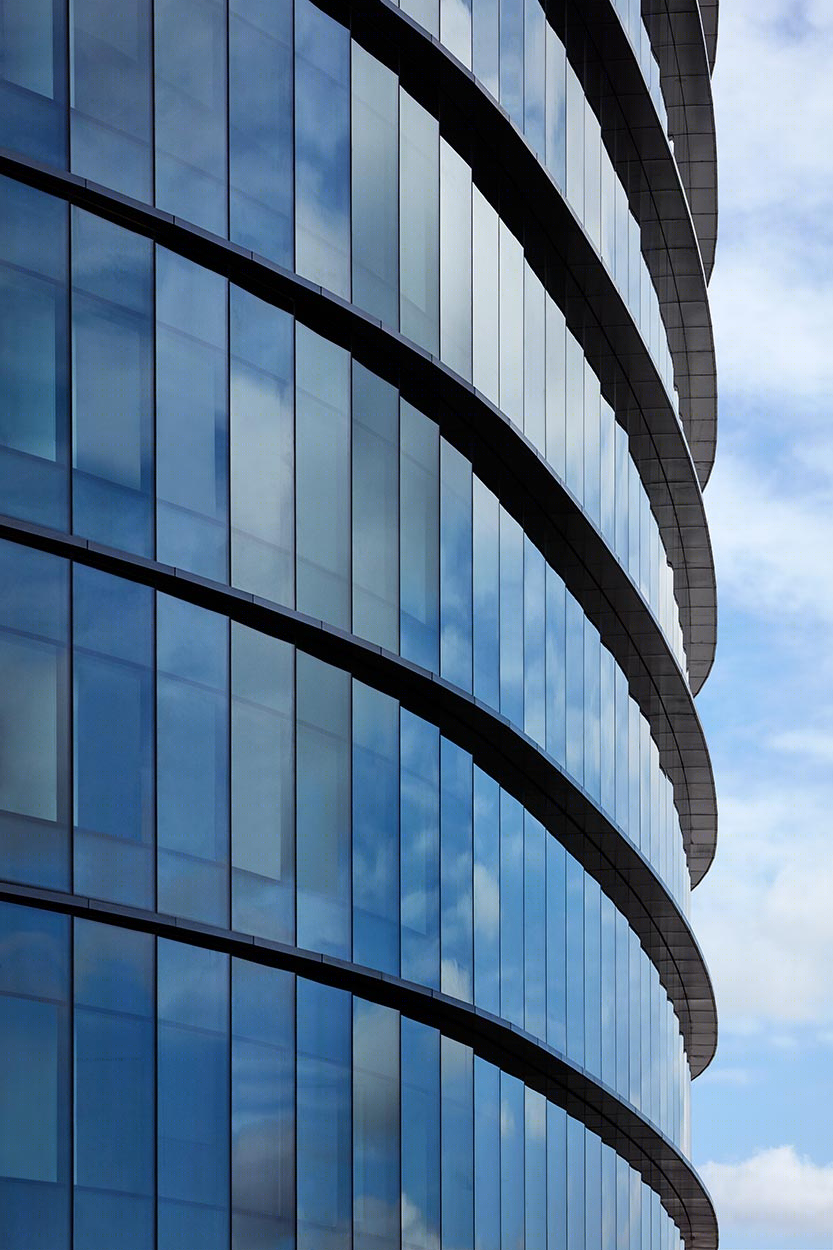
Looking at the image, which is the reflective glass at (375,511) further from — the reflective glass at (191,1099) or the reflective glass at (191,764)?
the reflective glass at (191,1099)

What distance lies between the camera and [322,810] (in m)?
23.9

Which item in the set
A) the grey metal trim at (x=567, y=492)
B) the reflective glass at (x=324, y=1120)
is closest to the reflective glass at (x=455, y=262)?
the grey metal trim at (x=567, y=492)

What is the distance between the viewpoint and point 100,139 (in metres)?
21.9

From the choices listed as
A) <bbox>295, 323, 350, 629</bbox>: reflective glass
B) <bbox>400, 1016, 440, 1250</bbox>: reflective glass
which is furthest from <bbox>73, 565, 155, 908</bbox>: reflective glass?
<bbox>400, 1016, 440, 1250</bbox>: reflective glass

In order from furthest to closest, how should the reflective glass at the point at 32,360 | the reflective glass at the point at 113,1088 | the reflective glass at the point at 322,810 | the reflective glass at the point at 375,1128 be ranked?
1. the reflective glass at the point at 375,1128
2. the reflective glass at the point at 322,810
3. the reflective glass at the point at 32,360
4. the reflective glass at the point at 113,1088

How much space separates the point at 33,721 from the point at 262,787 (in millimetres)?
3620

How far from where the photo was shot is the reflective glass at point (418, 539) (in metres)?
26.2

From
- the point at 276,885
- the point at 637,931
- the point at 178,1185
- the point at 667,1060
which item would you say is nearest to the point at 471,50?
the point at 276,885

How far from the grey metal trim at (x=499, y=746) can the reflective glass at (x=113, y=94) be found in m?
4.27

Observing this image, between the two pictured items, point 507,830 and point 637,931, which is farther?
point 637,931

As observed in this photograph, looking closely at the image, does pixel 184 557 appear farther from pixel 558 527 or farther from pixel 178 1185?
pixel 558 527

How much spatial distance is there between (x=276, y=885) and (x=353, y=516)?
4.94 m

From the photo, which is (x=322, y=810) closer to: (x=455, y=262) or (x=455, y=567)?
(x=455, y=567)

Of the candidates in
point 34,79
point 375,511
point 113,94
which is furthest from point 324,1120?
point 34,79
